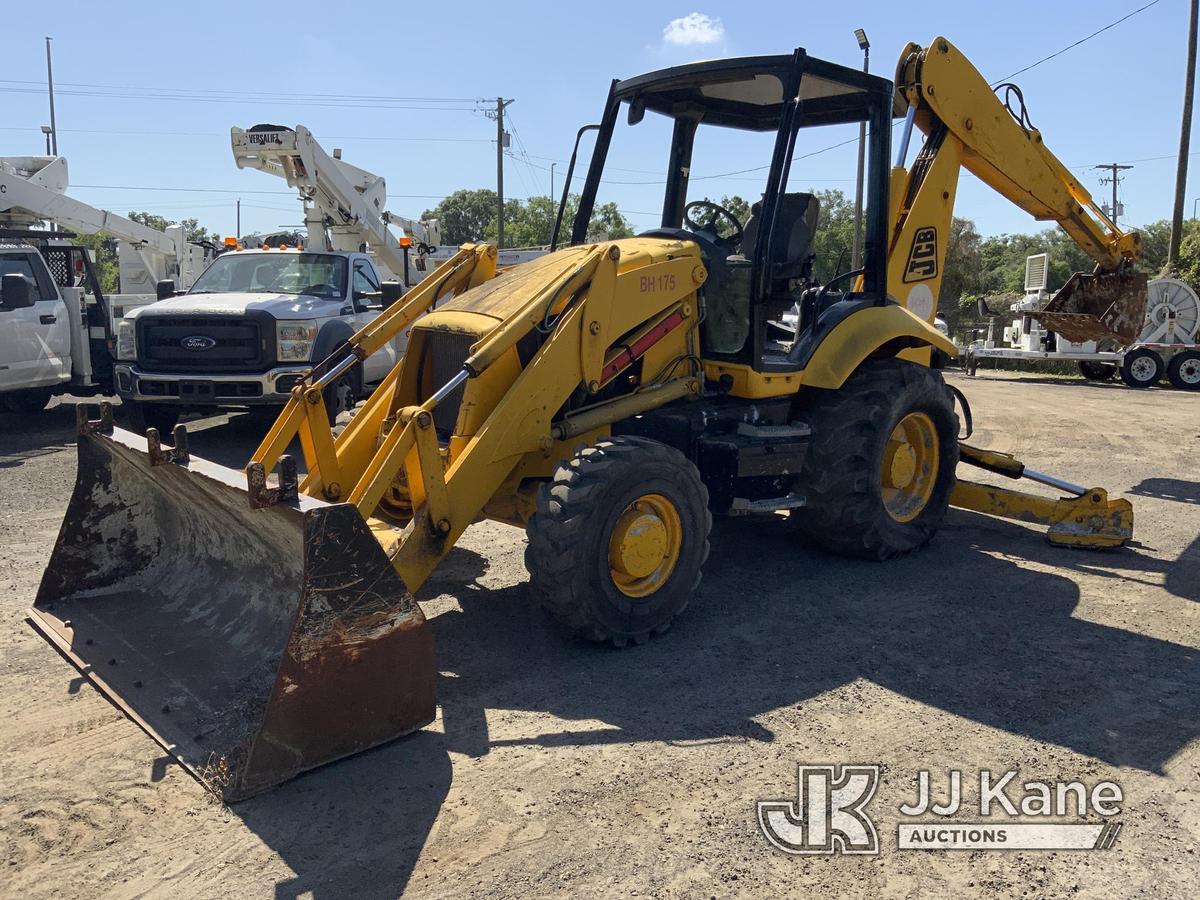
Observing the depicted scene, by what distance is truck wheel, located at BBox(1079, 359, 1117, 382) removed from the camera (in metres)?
21.6

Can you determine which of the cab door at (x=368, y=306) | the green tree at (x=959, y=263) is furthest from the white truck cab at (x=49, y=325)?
the green tree at (x=959, y=263)

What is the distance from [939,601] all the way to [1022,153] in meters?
3.93

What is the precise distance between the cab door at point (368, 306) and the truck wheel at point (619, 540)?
665 cm

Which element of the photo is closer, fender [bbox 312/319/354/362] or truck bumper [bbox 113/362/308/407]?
truck bumper [bbox 113/362/308/407]

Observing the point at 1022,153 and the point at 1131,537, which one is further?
the point at 1022,153

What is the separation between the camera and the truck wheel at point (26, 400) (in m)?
12.9

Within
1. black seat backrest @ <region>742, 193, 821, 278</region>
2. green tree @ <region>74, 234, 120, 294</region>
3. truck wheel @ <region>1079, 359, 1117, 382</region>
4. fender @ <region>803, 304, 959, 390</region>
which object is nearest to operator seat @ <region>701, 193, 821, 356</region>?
black seat backrest @ <region>742, 193, 821, 278</region>

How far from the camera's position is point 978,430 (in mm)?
12898

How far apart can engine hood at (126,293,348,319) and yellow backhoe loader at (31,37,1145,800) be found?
4.51 meters

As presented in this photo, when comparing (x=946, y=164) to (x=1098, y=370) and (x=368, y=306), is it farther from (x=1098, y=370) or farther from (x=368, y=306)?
(x=1098, y=370)

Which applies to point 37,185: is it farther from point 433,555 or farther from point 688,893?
point 688,893

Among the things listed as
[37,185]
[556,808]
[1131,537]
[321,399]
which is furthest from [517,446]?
[37,185]

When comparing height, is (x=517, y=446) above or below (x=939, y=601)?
above

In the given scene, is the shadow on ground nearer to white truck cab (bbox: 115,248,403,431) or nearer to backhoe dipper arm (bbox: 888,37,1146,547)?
backhoe dipper arm (bbox: 888,37,1146,547)
